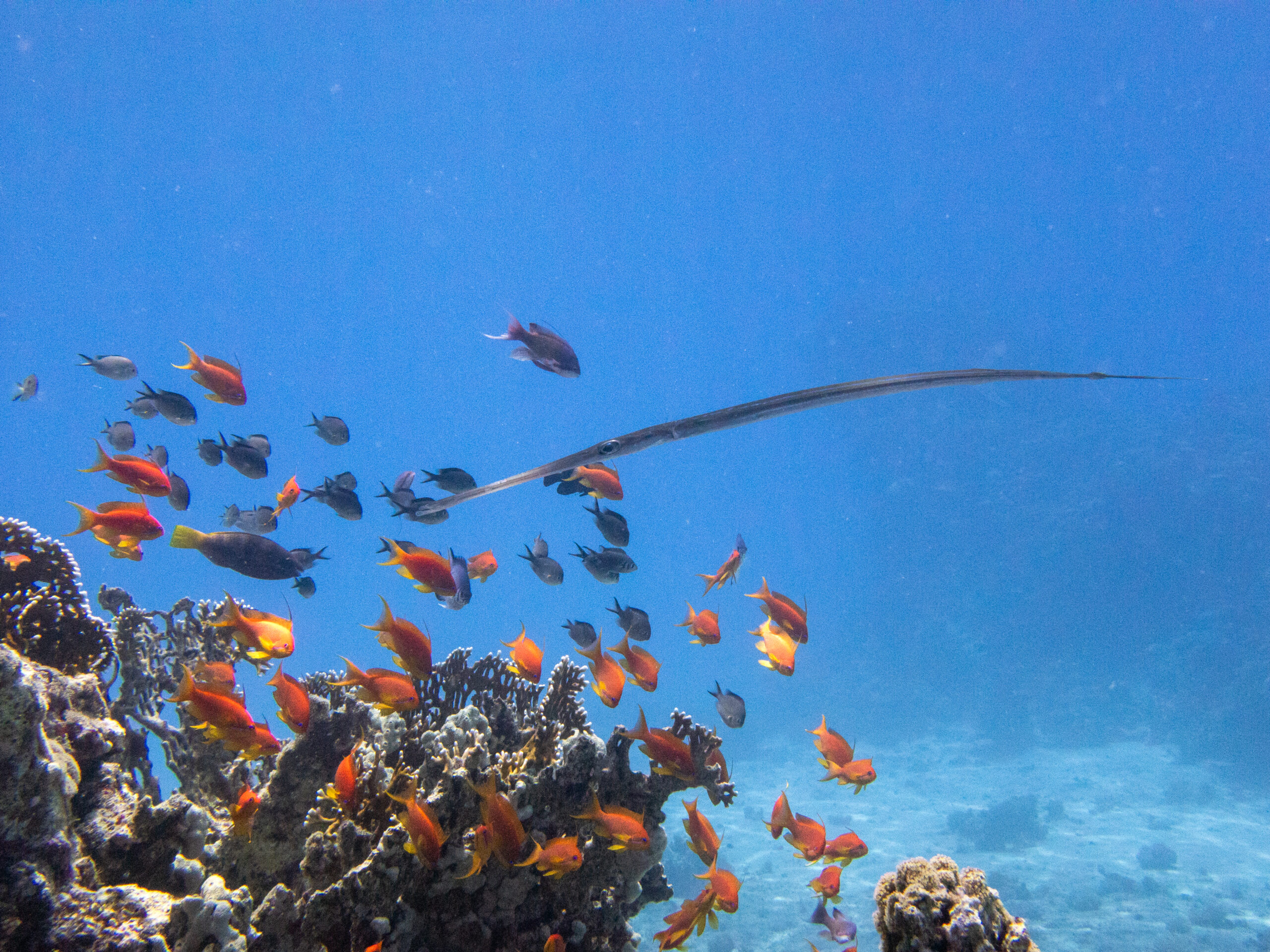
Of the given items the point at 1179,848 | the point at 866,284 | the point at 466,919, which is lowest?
the point at 466,919

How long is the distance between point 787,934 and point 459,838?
17.0 m

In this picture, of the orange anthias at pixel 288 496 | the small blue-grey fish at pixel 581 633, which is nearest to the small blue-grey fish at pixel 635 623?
the small blue-grey fish at pixel 581 633

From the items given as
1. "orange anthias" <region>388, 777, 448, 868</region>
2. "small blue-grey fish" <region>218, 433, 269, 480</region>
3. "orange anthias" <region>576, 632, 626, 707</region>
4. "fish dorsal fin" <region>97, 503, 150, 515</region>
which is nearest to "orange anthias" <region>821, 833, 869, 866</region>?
"orange anthias" <region>576, 632, 626, 707</region>

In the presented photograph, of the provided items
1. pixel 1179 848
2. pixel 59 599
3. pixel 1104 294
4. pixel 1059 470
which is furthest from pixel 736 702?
pixel 1104 294

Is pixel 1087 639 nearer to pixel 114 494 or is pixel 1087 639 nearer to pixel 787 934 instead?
pixel 787 934

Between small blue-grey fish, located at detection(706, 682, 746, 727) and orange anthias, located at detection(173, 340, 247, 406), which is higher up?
orange anthias, located at detection(173, 340, 247, 406)

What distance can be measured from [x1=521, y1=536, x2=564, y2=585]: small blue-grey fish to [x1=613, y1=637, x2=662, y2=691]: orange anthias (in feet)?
5.43

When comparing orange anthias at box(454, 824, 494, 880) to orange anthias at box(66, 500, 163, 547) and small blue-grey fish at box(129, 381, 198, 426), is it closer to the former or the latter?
orange anthias at box(66, 500, 163, 547)

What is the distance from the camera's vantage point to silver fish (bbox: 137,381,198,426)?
6.41m

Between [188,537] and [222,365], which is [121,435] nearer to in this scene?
[222,365]

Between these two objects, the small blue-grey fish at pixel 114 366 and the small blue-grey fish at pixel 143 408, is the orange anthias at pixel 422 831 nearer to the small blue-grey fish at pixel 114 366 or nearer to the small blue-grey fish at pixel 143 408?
the small blue-grey fish at pixel 143 408

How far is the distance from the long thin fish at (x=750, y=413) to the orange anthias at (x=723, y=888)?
3.91 metres

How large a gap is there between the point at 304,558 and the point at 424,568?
1.90m

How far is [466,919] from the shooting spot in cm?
299
